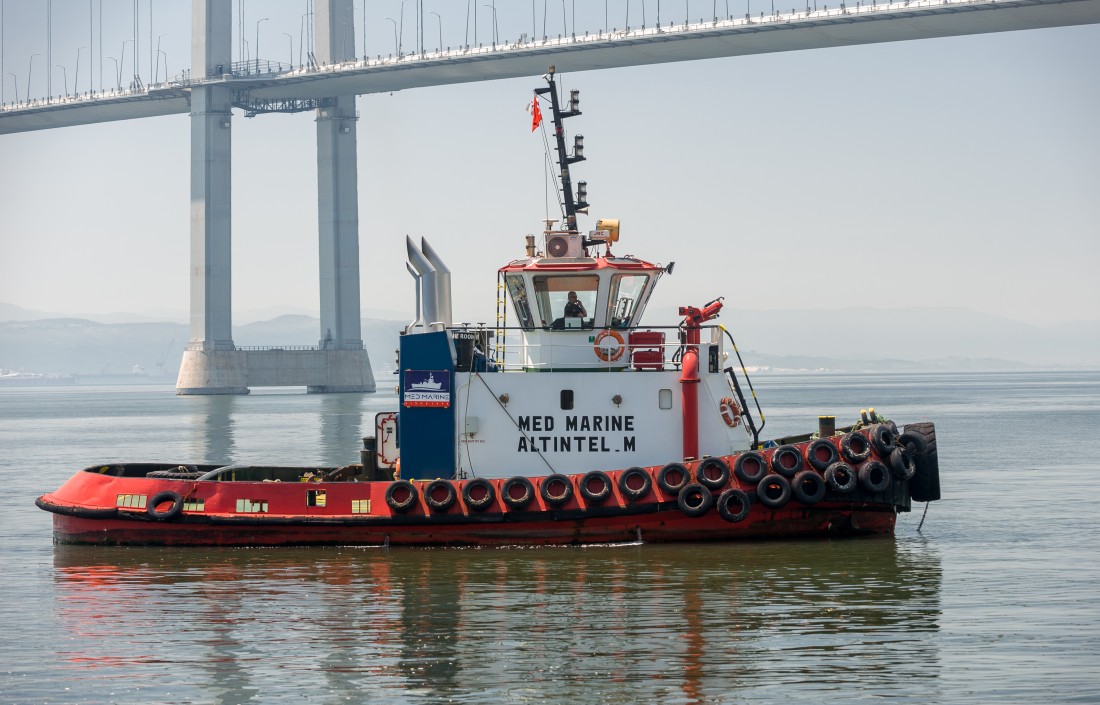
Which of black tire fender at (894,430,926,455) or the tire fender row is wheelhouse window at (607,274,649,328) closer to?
the tire fender row

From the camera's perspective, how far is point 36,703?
9586 millimetres

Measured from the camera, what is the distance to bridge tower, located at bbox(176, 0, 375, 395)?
86.4m

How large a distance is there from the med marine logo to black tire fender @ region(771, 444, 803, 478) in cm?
371

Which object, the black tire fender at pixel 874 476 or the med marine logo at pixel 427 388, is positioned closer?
the black tire fender at pixel 874 476

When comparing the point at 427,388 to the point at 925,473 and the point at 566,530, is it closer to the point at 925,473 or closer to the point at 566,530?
the point at 566,530

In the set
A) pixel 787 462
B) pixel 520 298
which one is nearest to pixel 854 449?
pixel 787 462

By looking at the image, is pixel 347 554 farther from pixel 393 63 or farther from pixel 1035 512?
pixel 393 63

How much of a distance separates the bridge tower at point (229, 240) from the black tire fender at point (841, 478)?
74451 millimetres

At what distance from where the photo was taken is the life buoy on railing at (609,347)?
627 inches

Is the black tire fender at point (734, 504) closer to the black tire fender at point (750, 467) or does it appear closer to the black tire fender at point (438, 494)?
the black tire fender at point (750, 467)

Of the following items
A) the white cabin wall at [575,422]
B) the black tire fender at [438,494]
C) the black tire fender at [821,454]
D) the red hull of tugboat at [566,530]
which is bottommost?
the red hull of tugboat at [566,530]

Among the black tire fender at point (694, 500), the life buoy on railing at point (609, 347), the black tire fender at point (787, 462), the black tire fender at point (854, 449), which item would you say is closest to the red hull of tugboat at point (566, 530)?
the black tire fender at point (694, 500)

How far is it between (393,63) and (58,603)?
78.8m

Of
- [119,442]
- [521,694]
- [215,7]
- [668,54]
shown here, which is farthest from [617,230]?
[215,7]
